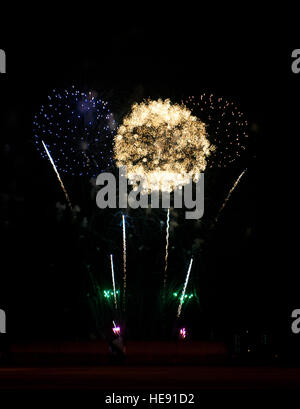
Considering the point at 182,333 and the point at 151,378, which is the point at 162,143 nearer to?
the point at 151,378

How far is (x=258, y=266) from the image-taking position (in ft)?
112

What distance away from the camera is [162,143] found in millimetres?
21266

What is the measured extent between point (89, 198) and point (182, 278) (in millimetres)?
6352

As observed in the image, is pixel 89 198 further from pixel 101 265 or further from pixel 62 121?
pixel 62 121

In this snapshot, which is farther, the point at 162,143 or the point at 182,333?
the point at 182,333

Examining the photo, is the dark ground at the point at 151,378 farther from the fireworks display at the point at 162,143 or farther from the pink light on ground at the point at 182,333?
the pink light on ground at the point at 182,333

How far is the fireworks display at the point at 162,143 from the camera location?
69.5 feet

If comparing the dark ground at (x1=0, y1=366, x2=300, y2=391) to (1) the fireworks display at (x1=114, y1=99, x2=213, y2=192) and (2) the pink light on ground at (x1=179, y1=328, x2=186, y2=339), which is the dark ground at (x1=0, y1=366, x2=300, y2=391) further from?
(2) the pink light on ground at (x1=179, y1=328, x2=186, y2=339)

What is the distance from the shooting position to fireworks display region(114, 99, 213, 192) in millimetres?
21188

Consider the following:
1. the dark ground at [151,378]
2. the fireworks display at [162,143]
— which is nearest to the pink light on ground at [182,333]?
the fireworks display at [162,143]

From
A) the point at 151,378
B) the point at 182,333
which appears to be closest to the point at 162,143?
the point at 151,378

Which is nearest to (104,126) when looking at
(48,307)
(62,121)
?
(62,121)
